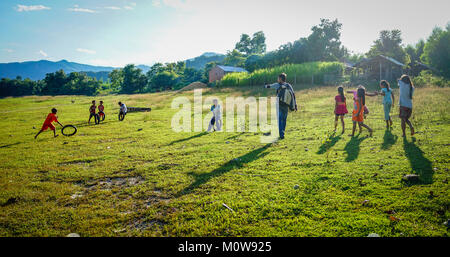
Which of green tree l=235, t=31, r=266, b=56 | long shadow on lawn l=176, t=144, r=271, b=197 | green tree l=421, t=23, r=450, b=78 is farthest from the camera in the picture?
green tree l=235, t=31, r=266, b=56

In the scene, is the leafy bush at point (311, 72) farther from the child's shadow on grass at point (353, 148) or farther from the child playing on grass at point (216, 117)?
the child's shadow on grass at point (353, 148)

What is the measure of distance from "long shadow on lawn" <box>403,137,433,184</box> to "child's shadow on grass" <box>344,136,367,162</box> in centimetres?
132

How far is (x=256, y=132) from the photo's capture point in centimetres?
1195

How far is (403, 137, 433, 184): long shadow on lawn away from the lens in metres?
→ 5.03

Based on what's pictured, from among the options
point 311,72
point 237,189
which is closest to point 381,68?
point 311,72

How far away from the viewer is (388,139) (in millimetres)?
8641

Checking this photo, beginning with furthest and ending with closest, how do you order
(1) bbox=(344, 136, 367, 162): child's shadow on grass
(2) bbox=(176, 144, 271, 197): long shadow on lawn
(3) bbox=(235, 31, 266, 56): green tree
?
1. (3) bbox=(235, 31, 266, 56): green tree
2. (1) bbox=(344, 136, 367, 162): child's shadow on grass
3. (2) bbox=(176, 144, 271, 197): long shadow on lawn

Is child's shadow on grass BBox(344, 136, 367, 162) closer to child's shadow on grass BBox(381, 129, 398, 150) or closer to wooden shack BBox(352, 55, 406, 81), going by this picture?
child's shadow on grass BBox(381, 129, 398, 150)

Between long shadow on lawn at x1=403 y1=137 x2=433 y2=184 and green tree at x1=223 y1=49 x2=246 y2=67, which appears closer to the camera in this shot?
long shadow on lawn at x1=403 y1=137 x2=433 y2=184

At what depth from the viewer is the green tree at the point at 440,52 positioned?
168 ft

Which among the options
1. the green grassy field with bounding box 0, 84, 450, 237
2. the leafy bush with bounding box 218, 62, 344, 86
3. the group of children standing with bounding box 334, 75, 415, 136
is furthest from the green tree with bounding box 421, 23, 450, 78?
the green grassy field with bounding box 0, 84, 450, 237

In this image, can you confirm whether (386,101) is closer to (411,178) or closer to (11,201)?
(411,178)

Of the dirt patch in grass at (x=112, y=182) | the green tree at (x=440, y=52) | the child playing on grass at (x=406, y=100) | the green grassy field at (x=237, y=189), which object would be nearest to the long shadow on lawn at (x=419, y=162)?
the green grassy field at (x=237, y=189)
